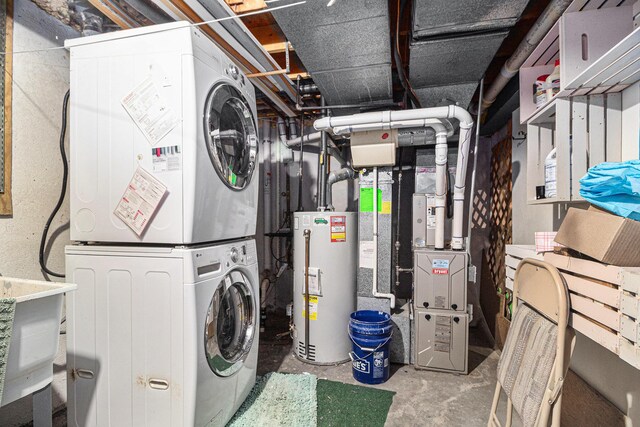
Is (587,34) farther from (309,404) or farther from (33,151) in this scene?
(33,151)

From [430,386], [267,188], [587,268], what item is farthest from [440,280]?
[267,188]

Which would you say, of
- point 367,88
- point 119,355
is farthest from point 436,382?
point 367,88

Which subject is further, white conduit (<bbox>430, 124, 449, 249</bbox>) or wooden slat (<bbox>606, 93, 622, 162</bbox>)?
white conduit (<bbox>430, 124, 449, 249</bbox>)

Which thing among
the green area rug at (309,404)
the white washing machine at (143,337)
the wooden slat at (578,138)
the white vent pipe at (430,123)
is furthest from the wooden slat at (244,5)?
the green area rug at (309,404)

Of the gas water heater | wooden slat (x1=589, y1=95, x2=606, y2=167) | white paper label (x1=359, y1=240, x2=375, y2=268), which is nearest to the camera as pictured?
wooden slat (x1=589, y1=95, x2=606, y2=167)

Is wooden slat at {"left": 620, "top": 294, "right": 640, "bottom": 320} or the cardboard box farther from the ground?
the cardboard box

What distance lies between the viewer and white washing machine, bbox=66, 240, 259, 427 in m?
1.42

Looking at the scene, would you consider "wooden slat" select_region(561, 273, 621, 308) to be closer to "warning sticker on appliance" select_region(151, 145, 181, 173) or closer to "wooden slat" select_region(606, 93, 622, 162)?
"wooden slat" select_region(606, 93, 622, 162)

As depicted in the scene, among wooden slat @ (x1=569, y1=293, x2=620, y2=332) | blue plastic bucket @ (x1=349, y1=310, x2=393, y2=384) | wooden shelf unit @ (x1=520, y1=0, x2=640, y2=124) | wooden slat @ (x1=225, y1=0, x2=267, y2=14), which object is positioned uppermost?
wooden slat @ (x1=225, y1=0, x2=267, y2=14)

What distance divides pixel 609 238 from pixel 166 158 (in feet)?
5.78

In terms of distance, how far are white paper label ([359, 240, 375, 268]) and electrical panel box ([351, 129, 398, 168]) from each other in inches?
28.5

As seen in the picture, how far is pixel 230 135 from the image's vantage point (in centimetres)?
182

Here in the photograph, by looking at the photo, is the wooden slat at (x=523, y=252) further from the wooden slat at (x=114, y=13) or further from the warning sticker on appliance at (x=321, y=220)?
the wooden slat at (x=114, y=13)

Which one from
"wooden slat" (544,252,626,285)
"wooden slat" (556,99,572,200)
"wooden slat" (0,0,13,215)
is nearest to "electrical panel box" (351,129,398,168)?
"wooden slat" (556,99,572,200)
